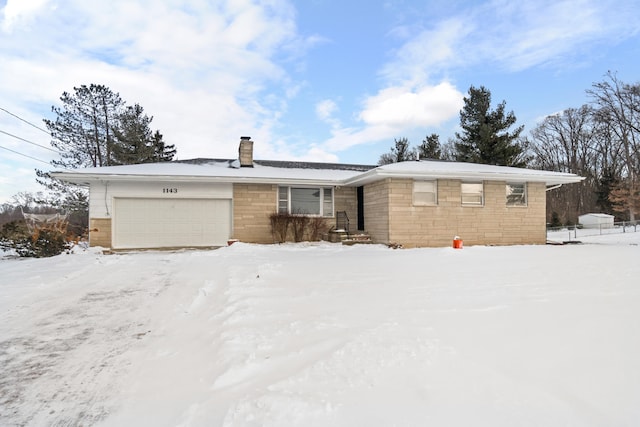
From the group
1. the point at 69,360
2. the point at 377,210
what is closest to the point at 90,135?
the point at 377,210

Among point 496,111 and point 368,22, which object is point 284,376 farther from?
point 496,111

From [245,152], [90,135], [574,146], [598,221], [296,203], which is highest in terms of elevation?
[574,146]

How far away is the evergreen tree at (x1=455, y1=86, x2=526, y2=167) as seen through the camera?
2458 centimetres

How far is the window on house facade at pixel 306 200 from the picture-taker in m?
13.3

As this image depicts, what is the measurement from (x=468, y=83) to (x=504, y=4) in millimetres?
16824

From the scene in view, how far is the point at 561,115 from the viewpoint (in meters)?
34.7

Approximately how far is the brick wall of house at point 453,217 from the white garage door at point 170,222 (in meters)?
5.70

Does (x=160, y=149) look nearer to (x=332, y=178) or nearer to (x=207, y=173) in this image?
(x=207, y=173)

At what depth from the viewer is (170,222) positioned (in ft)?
39.8

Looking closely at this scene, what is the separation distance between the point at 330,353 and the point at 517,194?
1281cm

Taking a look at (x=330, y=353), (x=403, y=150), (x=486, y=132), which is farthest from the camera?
(x=403, y=150)

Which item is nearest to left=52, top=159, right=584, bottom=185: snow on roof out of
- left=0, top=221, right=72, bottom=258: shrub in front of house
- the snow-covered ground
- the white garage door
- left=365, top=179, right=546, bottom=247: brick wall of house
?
left=365, top=179, right=546, bottom=247: brick wall of house

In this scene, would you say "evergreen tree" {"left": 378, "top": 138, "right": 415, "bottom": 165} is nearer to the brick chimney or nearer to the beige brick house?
the beige brick house

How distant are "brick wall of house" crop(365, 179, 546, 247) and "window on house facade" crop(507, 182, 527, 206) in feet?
0.53
